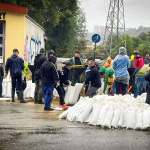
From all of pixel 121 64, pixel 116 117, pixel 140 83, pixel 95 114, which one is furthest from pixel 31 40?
pixel 116 117

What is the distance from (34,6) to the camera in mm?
37906

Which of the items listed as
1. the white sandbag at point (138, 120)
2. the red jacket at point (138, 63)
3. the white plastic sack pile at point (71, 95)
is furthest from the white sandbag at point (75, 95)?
the white sandbag at point (138, 120)

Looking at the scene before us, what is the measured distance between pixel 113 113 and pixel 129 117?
368 mm

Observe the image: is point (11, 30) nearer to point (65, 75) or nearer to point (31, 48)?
point (31, 48)

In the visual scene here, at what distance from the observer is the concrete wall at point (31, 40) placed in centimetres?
2509

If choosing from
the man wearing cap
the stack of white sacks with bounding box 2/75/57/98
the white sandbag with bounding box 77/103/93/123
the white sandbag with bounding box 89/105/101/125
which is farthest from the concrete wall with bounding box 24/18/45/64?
the white sandbag with bounding box 89/105/101/125

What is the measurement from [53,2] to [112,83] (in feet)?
79.6

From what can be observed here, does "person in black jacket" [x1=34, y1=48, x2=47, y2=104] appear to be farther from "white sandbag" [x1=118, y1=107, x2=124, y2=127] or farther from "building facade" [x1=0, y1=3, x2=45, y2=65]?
"building facade" [x1=0, y1=3, x2=45, y2=65]

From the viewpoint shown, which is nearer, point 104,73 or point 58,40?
point 104,73

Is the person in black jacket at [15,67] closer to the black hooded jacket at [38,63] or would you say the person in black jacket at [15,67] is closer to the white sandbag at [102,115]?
the black hooded jacket at [38,63]

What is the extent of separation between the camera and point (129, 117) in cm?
896

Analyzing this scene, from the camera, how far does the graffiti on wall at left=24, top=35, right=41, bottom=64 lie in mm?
25000

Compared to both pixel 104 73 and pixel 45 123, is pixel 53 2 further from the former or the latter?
pixel 45 123

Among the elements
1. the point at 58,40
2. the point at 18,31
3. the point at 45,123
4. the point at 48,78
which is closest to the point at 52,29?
the point at 58,40
